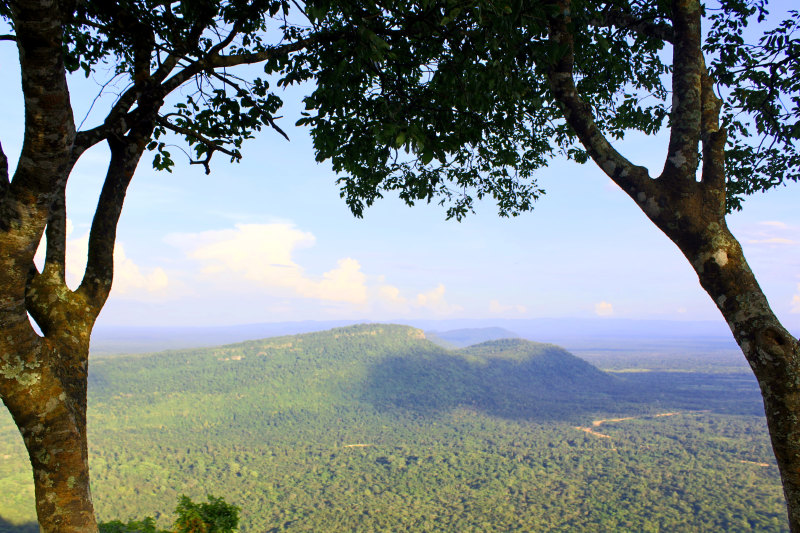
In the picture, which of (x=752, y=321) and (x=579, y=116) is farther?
(x=579, y=116)

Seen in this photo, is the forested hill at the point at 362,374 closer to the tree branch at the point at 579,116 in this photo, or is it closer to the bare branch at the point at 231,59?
the bare branch at the point at 231,59

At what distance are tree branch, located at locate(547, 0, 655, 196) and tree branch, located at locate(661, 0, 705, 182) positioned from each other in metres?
0.31

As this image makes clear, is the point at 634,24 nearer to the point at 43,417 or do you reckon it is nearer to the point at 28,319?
the point at 28,319

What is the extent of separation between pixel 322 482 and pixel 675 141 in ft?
243

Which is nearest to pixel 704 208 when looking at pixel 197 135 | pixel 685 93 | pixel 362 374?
pixel 685 93

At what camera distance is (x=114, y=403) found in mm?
111938

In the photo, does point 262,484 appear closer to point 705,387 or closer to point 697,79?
point 697,79

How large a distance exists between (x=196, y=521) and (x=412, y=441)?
93.1m

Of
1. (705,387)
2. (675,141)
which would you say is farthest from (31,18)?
(705,387)

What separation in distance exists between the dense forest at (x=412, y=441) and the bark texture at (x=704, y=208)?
178ft

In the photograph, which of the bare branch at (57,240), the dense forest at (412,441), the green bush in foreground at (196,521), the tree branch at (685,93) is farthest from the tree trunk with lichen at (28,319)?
the dense forest at (412,441)

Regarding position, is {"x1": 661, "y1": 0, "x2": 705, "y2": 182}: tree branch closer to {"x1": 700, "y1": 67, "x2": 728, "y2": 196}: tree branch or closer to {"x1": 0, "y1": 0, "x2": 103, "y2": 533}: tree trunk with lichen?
{"x1": 700, "y1": 67, "x2": 728, "y2": 196}: tree branch

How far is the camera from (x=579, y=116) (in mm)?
4770

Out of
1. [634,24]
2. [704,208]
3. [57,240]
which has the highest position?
[634,24]
